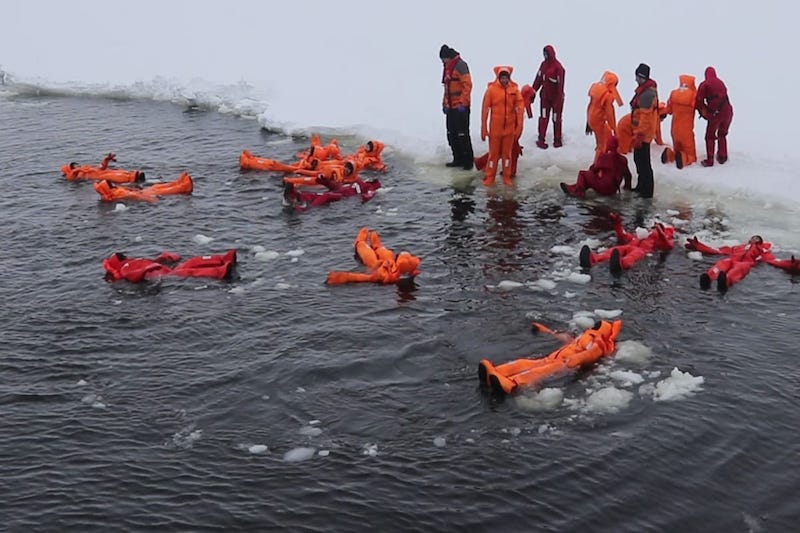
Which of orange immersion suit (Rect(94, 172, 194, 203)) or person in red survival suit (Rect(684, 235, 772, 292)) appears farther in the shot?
orange immersion suit (Rect(94, 172, 194, 203))

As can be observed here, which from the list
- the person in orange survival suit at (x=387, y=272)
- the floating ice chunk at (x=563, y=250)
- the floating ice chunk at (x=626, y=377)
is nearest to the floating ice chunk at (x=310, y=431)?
the floating ice chunk at (x=626, y=377)

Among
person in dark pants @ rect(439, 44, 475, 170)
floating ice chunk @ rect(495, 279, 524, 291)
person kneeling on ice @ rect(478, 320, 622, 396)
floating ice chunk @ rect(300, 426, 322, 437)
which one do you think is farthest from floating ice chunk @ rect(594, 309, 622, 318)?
person in dark pants @ rect(439, 44, 475, 170)

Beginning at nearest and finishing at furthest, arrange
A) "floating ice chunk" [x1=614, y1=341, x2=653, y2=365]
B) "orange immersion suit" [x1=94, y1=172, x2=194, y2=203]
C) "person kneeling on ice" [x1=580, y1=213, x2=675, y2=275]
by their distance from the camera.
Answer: "floating ice chunk" [x1=614, y1=341, x2=653, y2=365] < "person kneeling on ice" [x1=580, y1=213, x2=675, y2=275] < "orange immersion suit" [x1=94, y1=172, x2=194, y2=203]

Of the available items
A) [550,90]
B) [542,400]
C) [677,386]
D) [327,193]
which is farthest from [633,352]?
[550,90]

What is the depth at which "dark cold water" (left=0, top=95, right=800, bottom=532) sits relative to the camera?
328 inches

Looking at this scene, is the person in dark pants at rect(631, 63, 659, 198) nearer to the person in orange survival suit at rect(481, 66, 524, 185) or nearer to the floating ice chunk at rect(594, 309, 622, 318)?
the person in orange survival suit at rect(481, 66, 524, 185)

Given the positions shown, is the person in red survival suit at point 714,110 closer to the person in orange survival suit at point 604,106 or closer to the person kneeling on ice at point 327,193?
the person in orange survival suit at point 604,106

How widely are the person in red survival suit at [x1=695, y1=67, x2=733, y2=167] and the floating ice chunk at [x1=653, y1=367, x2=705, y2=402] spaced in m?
8.12

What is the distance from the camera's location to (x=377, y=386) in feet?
33.8

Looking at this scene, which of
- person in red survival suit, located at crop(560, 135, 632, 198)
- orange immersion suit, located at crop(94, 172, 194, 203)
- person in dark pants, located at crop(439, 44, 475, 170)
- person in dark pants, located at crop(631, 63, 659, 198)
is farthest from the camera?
person in dark pants, located at crop(439, 44, 475, 170)

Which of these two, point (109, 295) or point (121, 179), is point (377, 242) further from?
point (121, 179)

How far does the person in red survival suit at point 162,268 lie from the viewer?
13.2m

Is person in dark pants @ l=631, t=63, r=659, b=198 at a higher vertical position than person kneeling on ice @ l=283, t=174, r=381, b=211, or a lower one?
higher

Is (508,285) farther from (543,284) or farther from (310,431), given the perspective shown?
(310,431)
